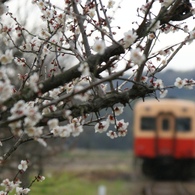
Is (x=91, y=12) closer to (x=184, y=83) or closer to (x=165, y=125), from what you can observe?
(x=184, y=83)

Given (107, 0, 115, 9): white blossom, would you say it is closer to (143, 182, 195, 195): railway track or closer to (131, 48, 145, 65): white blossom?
(131, 48, 145, 65): white blossom

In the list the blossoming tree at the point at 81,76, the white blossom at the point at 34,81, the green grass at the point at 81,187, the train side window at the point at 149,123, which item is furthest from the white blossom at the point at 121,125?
the train side window at the point at 149,123

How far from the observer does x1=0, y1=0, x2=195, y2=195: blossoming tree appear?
316 centimetres

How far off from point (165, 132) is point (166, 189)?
10.6 ft

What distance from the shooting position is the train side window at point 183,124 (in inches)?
886

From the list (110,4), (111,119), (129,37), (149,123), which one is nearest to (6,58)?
(129,37)

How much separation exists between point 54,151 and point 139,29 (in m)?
10.1

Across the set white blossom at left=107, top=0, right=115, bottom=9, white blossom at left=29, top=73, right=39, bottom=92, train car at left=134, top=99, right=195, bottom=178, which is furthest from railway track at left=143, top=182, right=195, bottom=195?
white blossom at left=29, top=73, right=39, bottom=92

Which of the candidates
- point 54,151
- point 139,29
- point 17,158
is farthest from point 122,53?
point 54,151

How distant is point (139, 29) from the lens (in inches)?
152

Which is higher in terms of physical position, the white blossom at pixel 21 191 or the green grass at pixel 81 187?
the white blossom at pixel 21 191

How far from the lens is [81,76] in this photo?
12.3 feet

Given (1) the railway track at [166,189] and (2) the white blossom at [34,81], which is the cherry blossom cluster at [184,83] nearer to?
(2) the white blossom at [34,81]

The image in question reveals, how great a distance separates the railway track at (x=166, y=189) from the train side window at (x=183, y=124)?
1.91 m
